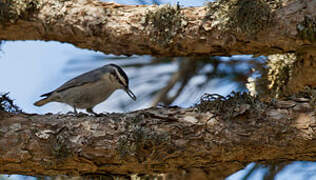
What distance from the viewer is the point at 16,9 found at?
8.92 ft

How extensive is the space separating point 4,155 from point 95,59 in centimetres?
163

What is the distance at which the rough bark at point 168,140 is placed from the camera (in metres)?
2.04

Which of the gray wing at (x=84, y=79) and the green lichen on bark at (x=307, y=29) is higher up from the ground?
the green lichen on bark at (x=307, y=29)

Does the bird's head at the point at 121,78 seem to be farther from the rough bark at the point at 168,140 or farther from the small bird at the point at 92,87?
the rough bark at the point at 168,140

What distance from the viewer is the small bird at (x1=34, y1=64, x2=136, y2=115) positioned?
3396mm

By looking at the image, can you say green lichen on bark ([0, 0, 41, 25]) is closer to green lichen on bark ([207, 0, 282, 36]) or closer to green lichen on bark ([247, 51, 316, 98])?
green lichen on bark ([207, 0, 282, 36])

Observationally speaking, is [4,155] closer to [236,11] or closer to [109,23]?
[109,23]

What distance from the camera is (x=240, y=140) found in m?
2.04

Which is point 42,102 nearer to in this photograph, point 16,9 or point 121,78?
point 121,78

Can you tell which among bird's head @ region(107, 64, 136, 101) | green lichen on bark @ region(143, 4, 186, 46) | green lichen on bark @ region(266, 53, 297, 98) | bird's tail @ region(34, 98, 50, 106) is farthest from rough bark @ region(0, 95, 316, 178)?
bird's tail @ region(34, 98, 50, 106)

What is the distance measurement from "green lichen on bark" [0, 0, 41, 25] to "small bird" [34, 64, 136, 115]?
822 millimetres

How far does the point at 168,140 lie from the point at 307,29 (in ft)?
3.02

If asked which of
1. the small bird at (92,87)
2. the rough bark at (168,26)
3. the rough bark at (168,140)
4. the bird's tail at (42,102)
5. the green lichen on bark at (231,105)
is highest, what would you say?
the rough bark at (168,26)

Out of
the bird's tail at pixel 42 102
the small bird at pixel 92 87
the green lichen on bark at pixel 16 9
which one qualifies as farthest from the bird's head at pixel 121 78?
the green lichen on bark at pixel 16 9
